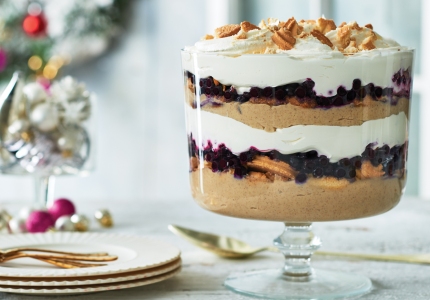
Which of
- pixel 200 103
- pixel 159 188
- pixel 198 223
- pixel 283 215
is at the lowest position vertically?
pixel 159 188

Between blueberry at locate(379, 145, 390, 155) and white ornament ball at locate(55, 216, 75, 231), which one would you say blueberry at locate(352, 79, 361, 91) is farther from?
white ornament ball at locate(55, 216, 75, 231)

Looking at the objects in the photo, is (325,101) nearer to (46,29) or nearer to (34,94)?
(34,94)

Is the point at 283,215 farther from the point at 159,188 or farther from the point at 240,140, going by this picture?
the point at 159,188

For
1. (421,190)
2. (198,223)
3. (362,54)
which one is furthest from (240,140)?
(421,190)

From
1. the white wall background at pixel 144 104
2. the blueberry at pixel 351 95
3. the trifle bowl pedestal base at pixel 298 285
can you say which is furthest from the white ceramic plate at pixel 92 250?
the white wall background at pixel 144 104

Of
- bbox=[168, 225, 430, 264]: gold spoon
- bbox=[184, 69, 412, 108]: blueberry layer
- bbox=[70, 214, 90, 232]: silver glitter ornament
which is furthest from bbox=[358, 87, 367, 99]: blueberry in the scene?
bbox=[70, 214, 90, 232]: silver glitter ornament

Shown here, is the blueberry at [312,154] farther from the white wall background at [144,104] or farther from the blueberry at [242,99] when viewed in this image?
the white wall background at [144,104]

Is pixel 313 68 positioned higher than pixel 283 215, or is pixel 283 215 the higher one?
pixel 313 68

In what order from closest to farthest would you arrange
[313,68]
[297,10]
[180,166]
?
1. [313,68]
2. [297,10]
3. [180,166]
